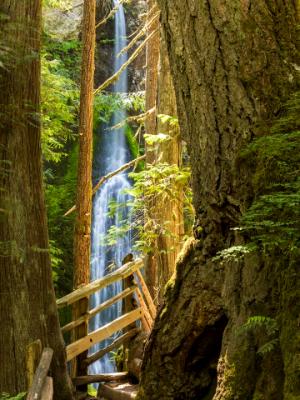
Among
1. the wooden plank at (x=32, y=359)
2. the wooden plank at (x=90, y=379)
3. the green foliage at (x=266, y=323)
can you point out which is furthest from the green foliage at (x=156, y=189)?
the green foliage at (x=266, y=323)

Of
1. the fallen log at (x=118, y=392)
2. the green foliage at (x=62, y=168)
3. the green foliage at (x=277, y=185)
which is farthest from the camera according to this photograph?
the green foliage at (x=62, y=168)

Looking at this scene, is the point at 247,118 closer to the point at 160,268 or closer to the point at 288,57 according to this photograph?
the point at 288,57

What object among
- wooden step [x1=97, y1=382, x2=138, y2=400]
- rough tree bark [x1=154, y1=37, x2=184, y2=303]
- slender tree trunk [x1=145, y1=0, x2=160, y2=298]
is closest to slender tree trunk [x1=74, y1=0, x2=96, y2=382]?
slender tree trunk [x1=145, y1=0, x2=160, y2=298]

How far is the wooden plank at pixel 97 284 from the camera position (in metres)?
7.17

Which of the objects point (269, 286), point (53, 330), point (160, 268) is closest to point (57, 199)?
point (160, 268)

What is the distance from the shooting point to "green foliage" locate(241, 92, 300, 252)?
7.39ft

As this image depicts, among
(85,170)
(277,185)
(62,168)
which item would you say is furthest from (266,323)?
(62,168)

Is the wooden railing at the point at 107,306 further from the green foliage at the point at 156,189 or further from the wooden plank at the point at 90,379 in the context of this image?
the green foliage at the point at 156,189

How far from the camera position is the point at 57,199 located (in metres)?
16.2

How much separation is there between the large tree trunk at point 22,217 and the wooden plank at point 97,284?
710mm

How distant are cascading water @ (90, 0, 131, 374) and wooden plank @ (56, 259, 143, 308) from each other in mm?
5121

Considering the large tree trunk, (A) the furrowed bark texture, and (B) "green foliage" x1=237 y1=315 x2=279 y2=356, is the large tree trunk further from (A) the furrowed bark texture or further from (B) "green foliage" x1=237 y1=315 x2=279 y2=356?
(B) "green foliage" x1=237 y1=315 x2=279 y2=356

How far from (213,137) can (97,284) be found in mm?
4186

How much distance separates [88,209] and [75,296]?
3.17m
